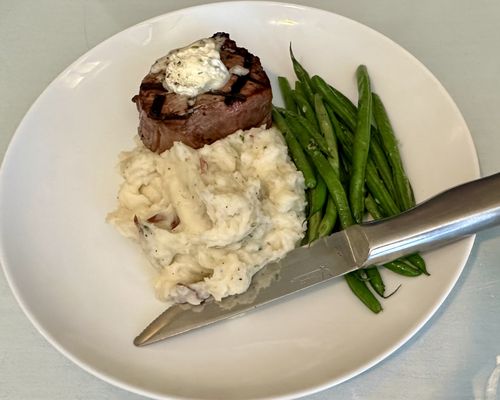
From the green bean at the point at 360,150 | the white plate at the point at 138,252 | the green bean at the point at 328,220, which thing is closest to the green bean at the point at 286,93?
the white plate at the point at 138,252

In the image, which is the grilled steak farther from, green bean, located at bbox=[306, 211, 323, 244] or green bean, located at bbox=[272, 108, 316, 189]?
green bean, located at bbox=[306, 211, 323, 244]

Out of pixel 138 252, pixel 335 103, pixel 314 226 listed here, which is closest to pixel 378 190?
pixel 314 226

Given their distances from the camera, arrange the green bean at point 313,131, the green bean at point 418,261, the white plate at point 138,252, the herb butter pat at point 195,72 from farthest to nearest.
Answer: the green bean at point 313,131 → the herb butter pat at point 195,72 → the green bean at point 418,261 → the white plate at point 138,252

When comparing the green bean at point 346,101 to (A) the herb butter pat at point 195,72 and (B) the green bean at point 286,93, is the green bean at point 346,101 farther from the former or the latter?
(A) the herb butter pat at point 195,72

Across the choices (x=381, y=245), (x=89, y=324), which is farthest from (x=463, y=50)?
(x=89, y=324)

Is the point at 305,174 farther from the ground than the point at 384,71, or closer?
closer

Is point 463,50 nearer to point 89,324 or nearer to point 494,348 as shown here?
point 494,348

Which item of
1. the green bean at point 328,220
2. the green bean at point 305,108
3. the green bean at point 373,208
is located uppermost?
the green bean at point 305,108

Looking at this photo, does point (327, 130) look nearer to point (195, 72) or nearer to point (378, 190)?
point (378, 190)
